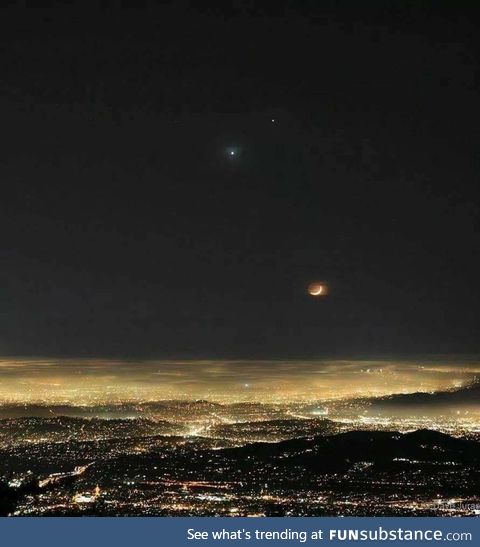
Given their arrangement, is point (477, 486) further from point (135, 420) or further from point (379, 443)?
point (135, 420)

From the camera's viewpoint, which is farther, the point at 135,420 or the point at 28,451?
the point at 135,420

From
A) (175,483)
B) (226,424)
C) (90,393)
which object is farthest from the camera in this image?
(90,393)

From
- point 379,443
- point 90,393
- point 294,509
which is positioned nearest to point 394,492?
point 294,509

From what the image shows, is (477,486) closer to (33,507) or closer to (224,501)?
(224,501)

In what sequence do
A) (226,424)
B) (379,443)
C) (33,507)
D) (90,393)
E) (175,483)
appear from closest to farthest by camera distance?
(33,507) → (175,483) → (379,443) → (226,424) → (90,393)
